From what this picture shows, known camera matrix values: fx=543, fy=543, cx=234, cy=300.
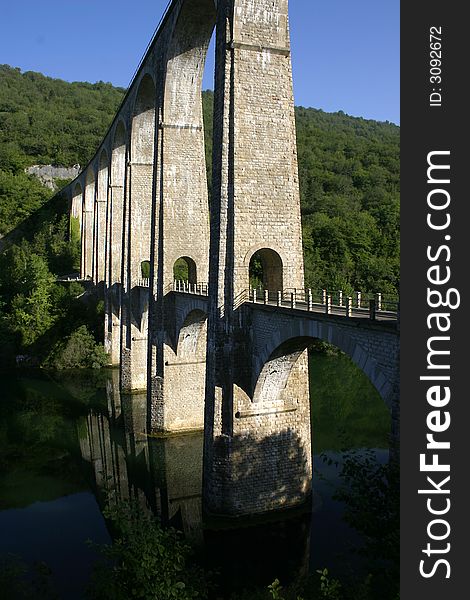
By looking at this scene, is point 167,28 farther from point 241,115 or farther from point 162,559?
point 162,559

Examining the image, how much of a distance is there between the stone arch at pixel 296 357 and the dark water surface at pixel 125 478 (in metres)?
1.31

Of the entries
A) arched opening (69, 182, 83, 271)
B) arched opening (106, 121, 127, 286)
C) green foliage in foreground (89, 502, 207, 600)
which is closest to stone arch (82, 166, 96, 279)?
arched opening (69, 182, 83, 271)

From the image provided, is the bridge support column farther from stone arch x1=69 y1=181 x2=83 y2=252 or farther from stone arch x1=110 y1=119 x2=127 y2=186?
stone arch x1=69 y1=181 x2=83 y2=252

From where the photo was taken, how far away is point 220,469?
15.4m

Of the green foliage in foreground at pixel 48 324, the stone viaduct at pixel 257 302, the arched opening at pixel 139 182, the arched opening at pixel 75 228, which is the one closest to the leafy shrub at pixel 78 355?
the green foliage in foreground at pixel 48 324

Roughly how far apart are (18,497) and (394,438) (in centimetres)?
1417

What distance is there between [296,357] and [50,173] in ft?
240

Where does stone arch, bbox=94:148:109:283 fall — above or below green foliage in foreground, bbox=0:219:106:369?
above

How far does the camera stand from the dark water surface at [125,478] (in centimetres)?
1370

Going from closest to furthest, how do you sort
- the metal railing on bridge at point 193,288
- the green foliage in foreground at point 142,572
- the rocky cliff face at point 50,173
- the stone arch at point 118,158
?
the green foliage in foreground at point 142,572 < the metal railing on bridge at point 193,288 < the stone arch at point 118,158 < the rocky cliff face at point 50,173

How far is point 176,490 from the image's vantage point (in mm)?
18141

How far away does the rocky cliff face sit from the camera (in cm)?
7750

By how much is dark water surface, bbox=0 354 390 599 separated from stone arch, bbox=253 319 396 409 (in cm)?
131

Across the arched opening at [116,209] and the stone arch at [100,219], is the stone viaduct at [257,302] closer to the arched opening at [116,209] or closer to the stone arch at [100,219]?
the arched opening at [116,209]
